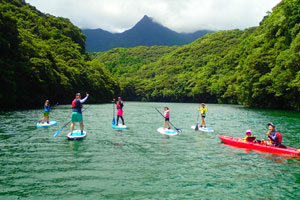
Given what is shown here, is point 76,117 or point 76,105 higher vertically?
point 76,105

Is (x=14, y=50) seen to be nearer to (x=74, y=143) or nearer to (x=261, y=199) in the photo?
(x=74, y=143)

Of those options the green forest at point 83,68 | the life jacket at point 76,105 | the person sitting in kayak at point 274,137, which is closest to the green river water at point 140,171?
the person sitting in kayak at point 274,137

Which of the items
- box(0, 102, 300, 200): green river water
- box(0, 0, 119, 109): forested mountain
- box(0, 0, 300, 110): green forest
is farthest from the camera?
box(0, 0, 300, 110): green forest

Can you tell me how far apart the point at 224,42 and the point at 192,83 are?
69847 millimetres

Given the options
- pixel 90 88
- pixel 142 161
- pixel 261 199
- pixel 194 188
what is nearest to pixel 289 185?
pixel 261 199

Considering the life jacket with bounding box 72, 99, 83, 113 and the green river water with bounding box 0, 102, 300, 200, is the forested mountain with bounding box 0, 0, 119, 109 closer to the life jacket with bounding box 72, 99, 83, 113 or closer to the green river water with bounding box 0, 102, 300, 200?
the life jacket with bounding box 72, 99, 83, 113

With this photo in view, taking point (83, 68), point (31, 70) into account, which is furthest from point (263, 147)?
point (83, 68)

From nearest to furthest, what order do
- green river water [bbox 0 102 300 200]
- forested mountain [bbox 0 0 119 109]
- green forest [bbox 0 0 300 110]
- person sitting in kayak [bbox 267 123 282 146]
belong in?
green river water [bbox 0 102 300 200]
person sitting in kayak [bbox 267 123 282 146]
forested mountain [bbox 0 0 119 109]
green forest [bbox 0 0 300 110]

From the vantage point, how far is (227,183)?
9031 mm

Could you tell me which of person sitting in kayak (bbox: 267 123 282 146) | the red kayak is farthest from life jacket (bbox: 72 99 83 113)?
person sitting in kayak (bbox: 267 123 282 146)

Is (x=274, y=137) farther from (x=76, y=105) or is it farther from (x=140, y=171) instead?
(x=76, y=105)

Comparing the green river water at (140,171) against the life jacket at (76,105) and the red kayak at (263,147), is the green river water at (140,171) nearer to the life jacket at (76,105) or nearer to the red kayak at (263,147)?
the red kayak at (263,147)

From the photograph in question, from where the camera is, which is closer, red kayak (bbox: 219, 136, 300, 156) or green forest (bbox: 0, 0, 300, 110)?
red kayak (bbox: 219, 136, 300, 156)

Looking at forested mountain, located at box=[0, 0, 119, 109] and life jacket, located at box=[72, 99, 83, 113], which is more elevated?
forested mountain, located at box=[0, 0, 119, 109]
